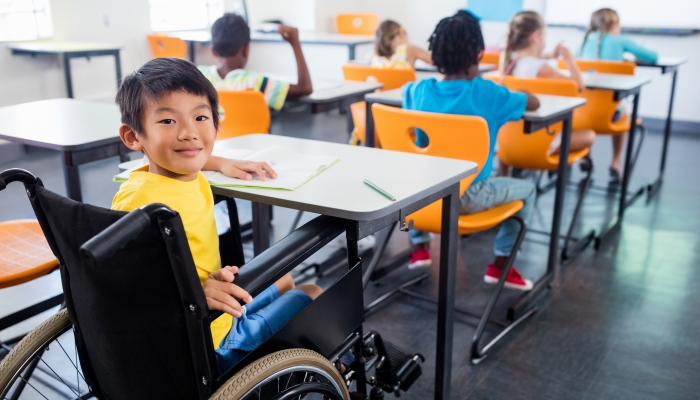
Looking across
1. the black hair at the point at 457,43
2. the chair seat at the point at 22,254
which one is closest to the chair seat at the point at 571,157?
the black hair at the point at 457,43

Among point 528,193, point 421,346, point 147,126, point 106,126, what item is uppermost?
point 147,126

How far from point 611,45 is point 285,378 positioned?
382 cm

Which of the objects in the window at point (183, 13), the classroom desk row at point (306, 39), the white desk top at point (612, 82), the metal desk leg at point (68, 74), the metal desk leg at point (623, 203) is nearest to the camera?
the white desk top at point (612, 82)

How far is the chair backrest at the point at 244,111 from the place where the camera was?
2352mm

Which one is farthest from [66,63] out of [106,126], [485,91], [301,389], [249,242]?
[301,389]

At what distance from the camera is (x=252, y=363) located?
96cm

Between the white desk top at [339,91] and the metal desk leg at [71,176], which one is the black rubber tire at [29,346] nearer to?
the metal desk leg at [71,176]

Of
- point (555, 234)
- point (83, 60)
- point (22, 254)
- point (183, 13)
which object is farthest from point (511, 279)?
point (183, 13)

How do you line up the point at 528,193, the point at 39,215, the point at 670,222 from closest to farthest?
the point at 39,215
the point at 528,193
the point at 670,222

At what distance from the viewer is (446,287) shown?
1.50 metres

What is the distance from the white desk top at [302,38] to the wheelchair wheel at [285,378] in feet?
14.5

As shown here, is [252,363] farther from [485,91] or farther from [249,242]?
[249,242]

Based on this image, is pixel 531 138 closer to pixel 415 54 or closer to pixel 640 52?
pixel 415 54

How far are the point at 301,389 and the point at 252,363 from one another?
0.09 m
